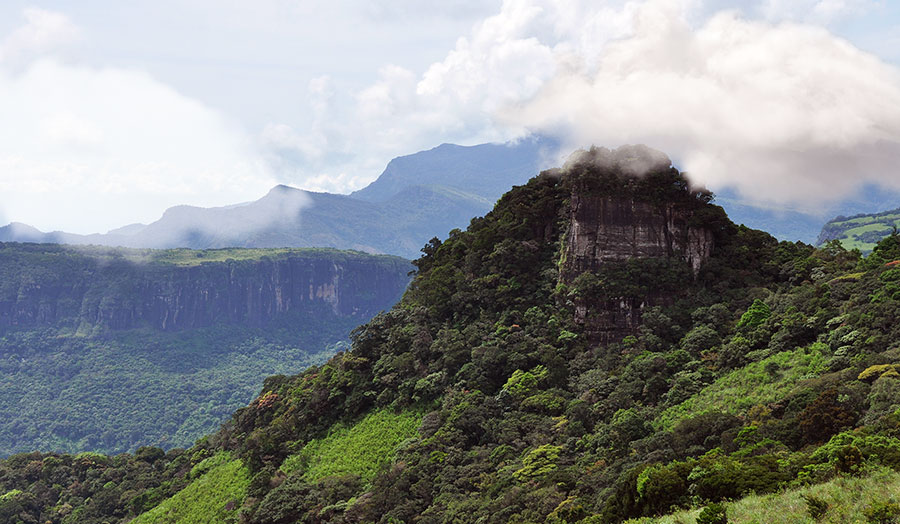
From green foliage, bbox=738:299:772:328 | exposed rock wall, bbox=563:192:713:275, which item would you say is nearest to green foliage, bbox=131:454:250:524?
exposed rock wall, bbox=563:192:713:275

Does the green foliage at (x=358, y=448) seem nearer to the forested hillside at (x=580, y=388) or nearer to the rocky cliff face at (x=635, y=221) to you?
the forested hillside at (x=580, y=388)

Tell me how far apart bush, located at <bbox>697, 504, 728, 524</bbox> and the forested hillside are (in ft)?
6.70

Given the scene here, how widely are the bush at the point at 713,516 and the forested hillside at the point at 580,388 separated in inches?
80.4

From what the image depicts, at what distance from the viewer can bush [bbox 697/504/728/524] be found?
18328 millimetres

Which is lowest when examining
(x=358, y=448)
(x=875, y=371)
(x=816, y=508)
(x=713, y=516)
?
(x=358, y=448)

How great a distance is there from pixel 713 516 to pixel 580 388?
22035 mm

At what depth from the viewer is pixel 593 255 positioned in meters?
47.5

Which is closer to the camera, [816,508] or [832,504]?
[816,508]

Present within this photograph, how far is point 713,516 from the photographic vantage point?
1836cm

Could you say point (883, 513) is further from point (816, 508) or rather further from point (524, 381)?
point (524, 381)

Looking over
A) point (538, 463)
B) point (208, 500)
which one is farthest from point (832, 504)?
point (208, 500)

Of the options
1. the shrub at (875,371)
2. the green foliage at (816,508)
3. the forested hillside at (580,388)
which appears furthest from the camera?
the shrub at (875,371)

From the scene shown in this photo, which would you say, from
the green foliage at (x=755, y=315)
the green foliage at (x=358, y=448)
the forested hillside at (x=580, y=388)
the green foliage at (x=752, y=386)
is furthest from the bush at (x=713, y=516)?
the green foliage at (x=358, y=448)

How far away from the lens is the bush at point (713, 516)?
60.1 ft
